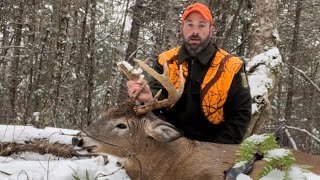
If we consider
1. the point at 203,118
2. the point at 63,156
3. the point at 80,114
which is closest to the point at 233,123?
the point at 203,118

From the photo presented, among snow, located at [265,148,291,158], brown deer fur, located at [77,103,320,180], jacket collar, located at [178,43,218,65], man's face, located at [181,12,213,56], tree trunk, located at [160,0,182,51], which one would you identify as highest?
tree trunk, located at [160,0,182,51]

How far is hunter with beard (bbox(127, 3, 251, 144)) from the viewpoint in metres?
5.04

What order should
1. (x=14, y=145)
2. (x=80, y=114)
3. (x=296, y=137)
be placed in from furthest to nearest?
(x=296, y=137) → (x=80, y=114) → (x=14, y=145)

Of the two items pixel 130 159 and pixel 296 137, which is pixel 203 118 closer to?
pixel 130 159

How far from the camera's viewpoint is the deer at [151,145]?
434 cm

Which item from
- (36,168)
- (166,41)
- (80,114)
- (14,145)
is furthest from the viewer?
(80,114)

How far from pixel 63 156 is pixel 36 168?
786mm

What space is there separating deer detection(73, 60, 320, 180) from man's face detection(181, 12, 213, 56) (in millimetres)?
847

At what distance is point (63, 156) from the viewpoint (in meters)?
5.08

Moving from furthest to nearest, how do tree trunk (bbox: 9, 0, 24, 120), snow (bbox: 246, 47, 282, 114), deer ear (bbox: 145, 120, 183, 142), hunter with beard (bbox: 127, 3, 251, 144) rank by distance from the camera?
tree trunk (bbox: 9, 0, 24, 120), snow (bbox: 246, 47, 282, 114), hunter with beard (bbox: 127, 3, 251, 144), deer ear (bbox: 145, 120, 183, 142)

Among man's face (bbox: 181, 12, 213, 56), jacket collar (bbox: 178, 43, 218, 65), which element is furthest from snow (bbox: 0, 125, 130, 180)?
man's face (bbox: 181, 12, 213, 56)

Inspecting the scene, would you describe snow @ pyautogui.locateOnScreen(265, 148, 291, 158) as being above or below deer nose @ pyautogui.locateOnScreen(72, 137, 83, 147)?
above

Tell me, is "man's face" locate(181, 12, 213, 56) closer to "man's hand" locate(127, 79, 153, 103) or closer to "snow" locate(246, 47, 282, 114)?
"man's hand" locate(127, 79, 153, 103)

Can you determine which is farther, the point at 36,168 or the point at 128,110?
the point at 128,110
